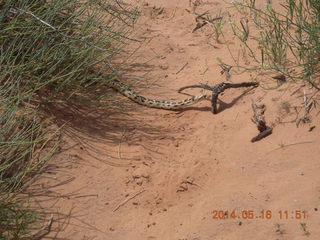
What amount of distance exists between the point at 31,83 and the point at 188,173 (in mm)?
1931

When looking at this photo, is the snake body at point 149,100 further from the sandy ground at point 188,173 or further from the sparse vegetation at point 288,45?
the sparse vegetation at point 288,45

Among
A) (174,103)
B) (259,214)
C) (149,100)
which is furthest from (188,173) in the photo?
(149,100)

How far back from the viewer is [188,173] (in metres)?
4.52

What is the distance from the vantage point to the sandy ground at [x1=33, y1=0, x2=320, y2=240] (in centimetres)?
371

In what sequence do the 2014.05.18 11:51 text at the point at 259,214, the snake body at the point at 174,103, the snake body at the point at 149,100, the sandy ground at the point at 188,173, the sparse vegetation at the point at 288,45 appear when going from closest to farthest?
the 2014.05.18 11:51 text at the point at 259,214 → the sandy ground at the point at 188,173 → the sparse vegetation at the point at 288,45 → the snake body at the point at 174,103 → the snake body at the point at 149,100

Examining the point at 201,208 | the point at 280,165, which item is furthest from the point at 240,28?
the point at 201,208

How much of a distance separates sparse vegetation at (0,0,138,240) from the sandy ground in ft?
0.81

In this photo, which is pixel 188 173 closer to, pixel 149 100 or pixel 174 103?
pixel 174 103

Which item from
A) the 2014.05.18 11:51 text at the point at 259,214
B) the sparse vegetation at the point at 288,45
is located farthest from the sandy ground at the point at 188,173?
the sparse vegetation at the point at 288,45

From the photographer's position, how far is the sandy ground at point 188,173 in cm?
371

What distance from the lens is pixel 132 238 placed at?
12.9ft

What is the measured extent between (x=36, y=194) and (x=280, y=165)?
2288 millimetres

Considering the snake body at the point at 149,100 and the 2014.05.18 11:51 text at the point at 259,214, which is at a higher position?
the snake body at the point at 149,100

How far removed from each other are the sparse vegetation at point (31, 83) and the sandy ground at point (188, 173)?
25cm
